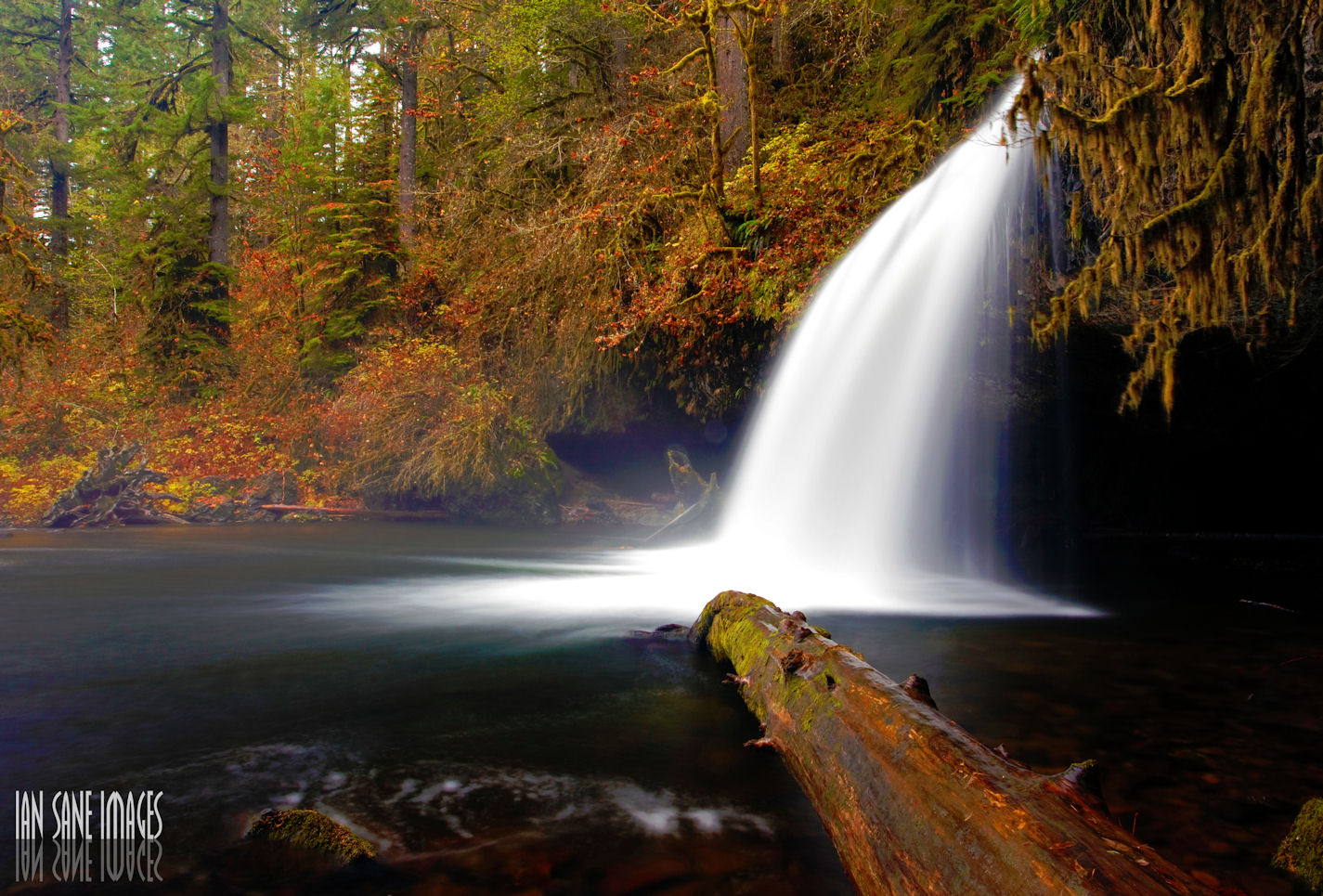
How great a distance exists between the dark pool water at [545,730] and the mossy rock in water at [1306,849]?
0.29 feet

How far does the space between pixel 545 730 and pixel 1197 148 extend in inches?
232

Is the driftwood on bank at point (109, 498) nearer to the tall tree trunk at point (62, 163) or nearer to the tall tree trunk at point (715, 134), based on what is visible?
the tall tree trunk at point (62, 163)

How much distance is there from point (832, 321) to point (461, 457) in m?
8.43

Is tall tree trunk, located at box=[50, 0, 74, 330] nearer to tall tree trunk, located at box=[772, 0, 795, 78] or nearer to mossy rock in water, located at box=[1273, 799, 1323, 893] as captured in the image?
tall tree trunk, located at box=[772, 0, 795, 78]

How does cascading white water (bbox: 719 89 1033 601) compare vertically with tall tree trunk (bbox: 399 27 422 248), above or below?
below

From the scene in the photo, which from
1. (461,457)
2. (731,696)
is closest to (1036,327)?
(731,696)

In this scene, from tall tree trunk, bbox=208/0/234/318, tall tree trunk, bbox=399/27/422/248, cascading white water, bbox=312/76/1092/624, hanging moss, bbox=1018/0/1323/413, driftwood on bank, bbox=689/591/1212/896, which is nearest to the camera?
driftwood on bank, bbox=689/591/1212/896

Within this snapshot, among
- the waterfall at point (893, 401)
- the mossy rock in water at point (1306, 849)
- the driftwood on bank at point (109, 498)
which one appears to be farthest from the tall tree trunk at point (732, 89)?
the driftwood on bank at point (109, 498)

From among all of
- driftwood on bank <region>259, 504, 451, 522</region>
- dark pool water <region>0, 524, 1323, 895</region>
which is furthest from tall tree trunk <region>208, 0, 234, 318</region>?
dark pool water <region>0, 524, 1323, 895</region>

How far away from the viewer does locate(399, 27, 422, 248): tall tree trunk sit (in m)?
18.7

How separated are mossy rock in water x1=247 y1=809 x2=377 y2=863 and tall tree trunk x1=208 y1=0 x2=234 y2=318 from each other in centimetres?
2001

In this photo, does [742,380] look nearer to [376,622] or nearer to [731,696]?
[376,622]

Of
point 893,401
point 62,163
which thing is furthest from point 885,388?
point 62,163

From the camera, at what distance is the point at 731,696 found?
4246 millimetres
